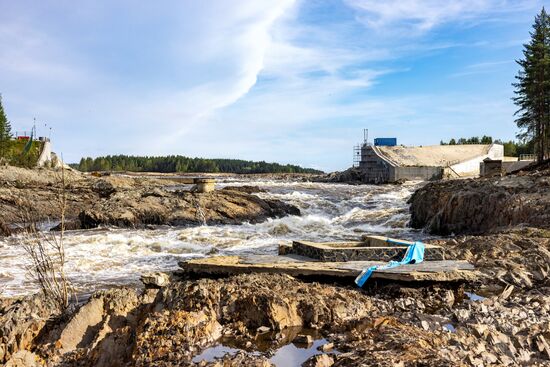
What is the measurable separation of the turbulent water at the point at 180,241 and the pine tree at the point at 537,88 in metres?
17.5

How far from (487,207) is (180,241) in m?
13.0

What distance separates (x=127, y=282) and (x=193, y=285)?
16.9 feet

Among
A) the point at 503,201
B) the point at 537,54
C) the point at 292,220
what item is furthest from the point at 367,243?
the point at 537,54

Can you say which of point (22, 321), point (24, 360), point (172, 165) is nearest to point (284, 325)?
point (24, 360)

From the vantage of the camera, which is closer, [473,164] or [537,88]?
[537,88]

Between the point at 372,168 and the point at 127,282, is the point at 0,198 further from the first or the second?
the point at 372,168

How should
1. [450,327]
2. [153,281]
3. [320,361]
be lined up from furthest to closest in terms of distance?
[153,281], [450,327], [320,361]

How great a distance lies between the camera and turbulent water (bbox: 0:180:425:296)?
13.8 m

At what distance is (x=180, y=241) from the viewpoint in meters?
20.4

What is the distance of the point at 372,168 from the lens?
65562 mm

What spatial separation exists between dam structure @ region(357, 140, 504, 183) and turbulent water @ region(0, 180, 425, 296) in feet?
92.1

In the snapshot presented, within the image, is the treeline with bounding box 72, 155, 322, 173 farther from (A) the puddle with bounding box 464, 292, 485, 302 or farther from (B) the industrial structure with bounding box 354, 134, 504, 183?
(A) the puddle with bounding box 464, 292, 485, 302

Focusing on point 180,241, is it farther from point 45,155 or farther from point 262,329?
point 45,155

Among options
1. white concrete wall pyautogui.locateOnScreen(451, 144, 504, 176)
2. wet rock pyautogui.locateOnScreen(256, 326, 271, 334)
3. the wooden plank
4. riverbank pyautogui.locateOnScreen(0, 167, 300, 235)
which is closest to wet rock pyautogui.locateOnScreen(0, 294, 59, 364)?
wet rock pyautogui.locateOnScreen(256, 326, 271, 334)
